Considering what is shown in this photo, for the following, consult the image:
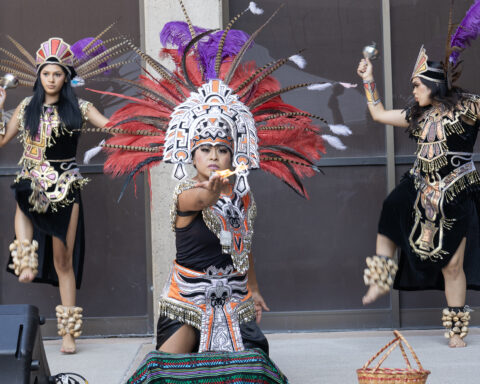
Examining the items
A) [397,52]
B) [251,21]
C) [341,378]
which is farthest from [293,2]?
[341,378]

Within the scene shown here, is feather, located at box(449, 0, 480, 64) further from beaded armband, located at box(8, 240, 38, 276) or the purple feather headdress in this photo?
beaded armband, located at box(8, 240, 38, 276)

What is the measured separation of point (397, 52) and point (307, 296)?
211cm

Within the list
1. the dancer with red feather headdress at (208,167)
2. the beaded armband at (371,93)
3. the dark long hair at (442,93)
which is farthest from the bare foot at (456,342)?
the dancer with red feather headdress at (208,167)

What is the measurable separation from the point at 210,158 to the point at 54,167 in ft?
6.93

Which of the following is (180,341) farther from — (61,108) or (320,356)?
(61,108)

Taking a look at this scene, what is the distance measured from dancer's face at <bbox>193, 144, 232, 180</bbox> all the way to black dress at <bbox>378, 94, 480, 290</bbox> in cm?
213

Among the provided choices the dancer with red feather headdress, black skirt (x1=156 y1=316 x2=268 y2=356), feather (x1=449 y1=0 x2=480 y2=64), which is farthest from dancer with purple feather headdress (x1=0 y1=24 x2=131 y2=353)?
feather (x1=449 y1=0 x2=480 y2=64)

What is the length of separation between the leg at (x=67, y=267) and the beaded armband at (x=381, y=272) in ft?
6.88

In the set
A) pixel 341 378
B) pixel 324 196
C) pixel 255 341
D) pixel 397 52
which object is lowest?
pixel 341 378

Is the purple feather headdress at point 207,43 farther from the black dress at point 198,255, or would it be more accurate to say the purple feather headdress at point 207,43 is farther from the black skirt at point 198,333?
the black skirt at point 198,333

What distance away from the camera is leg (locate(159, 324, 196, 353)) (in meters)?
3.95

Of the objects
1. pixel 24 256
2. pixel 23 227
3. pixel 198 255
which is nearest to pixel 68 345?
pixel 24 256

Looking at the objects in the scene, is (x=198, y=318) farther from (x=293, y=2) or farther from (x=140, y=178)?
(x=293, y=2)

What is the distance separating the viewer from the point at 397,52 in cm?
654
